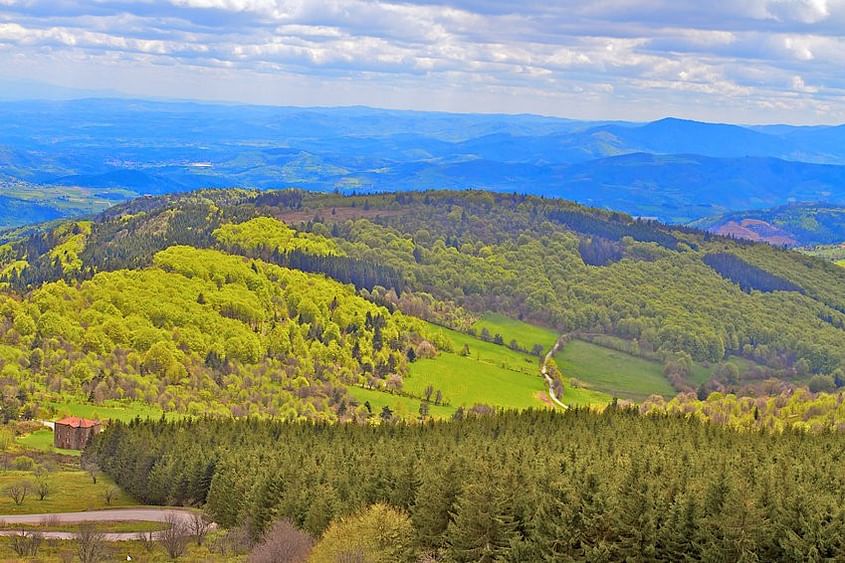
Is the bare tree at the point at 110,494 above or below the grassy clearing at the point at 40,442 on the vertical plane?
above

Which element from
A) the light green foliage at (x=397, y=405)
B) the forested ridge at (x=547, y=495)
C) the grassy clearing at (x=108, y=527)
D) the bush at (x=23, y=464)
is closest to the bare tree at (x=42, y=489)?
the forested ridge at (x=547, y=495)

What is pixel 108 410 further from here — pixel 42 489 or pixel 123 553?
pixel 123 553

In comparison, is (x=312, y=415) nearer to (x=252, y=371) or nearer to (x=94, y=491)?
(x=252, y=371)

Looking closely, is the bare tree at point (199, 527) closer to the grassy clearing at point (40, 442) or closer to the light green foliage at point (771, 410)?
the grassy clearing at point (40, 442)

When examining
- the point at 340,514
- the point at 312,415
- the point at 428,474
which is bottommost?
the point at 312,415

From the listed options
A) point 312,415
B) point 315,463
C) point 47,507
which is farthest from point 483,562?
point 312,415

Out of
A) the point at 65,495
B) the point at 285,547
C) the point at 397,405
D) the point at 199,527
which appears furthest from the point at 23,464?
the point at 397,405

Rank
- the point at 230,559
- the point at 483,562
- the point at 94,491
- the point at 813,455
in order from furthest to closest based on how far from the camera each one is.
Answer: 1. the point at 94,491
2. the point at 813,455
3. the point at 230,559
4. the point at 483,562
